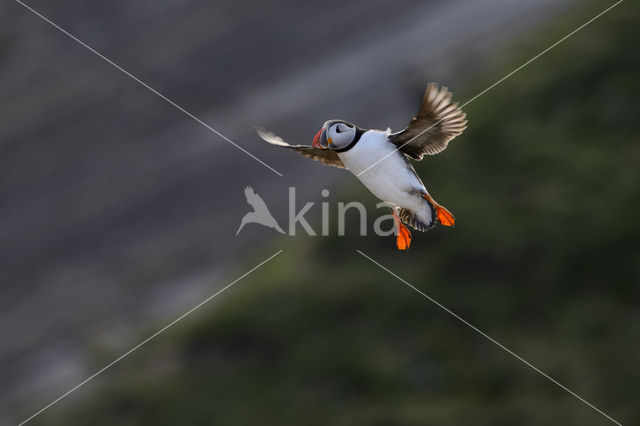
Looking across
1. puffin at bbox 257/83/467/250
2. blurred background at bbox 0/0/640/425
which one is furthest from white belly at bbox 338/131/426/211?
blurred background at bbox 0/0/640/425

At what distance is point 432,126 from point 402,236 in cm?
26

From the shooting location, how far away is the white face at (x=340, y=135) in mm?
2289

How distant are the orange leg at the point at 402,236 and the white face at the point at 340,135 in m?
0.21

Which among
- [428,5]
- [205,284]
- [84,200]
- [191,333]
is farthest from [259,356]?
[428,5]

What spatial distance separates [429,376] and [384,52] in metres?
9.14

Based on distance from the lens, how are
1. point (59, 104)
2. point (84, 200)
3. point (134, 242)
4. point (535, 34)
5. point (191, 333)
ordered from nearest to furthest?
point (191, 333), point (535, 34), point (134, 242), point (84, 200), point (59, 104)

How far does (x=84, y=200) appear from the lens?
2012 centimetres

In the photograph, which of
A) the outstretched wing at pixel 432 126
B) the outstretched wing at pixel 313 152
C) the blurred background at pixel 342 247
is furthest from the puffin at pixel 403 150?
the blurred background at pixel 342 247

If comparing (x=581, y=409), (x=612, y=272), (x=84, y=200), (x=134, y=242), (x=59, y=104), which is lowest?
(x=581, y=409)

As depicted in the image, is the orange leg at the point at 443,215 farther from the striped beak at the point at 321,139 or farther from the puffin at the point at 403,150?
the striped beak at the point at 321,139

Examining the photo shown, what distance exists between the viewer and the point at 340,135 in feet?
7.61

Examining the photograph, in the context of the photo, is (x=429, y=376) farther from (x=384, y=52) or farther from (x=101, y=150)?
(x=101, y=150)

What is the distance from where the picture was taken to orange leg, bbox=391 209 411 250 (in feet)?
7.04

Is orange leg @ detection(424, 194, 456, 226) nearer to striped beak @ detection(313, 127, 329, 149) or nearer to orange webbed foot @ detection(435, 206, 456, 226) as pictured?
orange webbed foot @ detection(435, 206, 456, 226)
